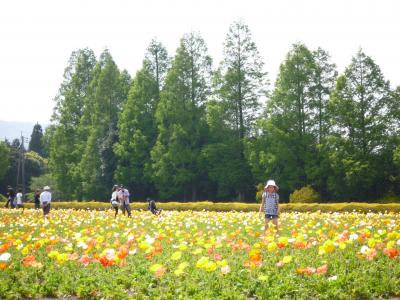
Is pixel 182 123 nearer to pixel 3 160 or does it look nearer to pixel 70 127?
pixel 70 127

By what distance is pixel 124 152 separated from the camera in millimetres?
50219

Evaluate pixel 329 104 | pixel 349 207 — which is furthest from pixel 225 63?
pixel 349 207

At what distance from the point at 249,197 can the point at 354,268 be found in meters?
40.3

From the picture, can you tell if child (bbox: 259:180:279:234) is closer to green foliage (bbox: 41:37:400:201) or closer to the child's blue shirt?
the child's blue shirt

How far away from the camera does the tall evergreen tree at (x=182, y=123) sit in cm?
4675

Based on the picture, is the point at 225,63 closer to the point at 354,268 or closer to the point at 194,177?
the point at 194,177

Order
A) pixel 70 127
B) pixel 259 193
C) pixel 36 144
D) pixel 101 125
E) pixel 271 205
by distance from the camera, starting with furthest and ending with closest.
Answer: pixel 36 144 → pixel 70 127 → pixel 101 125 → pixel 259 193 → pixel 271 205

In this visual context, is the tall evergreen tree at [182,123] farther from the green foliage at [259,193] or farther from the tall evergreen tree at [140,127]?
the green foliage at [259,193]

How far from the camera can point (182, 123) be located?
4834 cm

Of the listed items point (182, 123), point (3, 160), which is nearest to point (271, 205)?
point (182, 123)

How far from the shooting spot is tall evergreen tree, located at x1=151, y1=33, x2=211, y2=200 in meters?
46.8

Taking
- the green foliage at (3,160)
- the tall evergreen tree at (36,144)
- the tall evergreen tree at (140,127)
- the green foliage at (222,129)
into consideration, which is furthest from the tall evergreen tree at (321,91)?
the tall evergreen tree at (36,144)

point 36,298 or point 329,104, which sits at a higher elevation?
point 329,104

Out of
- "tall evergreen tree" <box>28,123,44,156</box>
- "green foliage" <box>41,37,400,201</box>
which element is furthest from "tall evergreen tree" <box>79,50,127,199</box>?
"tall evergreen tree" <box>28,123,44,156</box>
